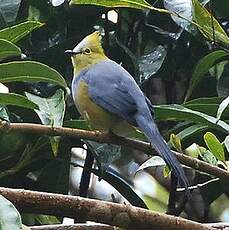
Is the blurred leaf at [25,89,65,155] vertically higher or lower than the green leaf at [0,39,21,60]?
lower

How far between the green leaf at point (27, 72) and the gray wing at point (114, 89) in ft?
1.08

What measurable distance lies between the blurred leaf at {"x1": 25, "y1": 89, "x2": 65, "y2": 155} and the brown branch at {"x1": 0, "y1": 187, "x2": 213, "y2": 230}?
12.7 inches

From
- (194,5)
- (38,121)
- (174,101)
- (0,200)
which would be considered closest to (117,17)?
(174,101)

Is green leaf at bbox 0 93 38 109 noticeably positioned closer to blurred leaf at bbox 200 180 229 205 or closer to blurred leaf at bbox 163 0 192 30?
blurred leaf at bbox 163 0 192 30

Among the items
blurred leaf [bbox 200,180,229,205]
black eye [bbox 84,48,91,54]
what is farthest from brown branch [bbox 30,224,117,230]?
black eye [bbox 84,48,91,54]

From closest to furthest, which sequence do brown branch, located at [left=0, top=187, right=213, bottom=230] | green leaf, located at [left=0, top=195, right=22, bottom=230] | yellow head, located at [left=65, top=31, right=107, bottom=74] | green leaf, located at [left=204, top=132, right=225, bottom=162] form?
green leaf, located at [left=0, top=195, right=22, bottom=230] → brown branch, located at [left=0, top=187, right=213, bottom=230] → green leaf, located at [left=204, top=132, right=225, bottom=162] → yellow head, located at [left=65, top=31, right=107, bottom=74]

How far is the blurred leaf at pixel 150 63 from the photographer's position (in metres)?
2.10

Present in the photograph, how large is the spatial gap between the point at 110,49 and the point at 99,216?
1.11 metres

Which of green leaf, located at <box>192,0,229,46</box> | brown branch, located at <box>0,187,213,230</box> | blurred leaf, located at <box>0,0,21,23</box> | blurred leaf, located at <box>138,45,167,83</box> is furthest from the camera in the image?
blurred leaf, located at <box>138,45,167,83</box>

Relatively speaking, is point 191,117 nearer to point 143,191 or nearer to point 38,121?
point 38,121

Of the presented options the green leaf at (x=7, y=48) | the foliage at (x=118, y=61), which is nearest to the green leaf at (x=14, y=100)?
the foliage at (x=118, y=61)

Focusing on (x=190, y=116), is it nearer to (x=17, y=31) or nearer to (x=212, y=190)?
(x=17, y=31)

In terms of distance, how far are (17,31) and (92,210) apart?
572 mm

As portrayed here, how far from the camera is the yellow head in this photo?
2201 mm
